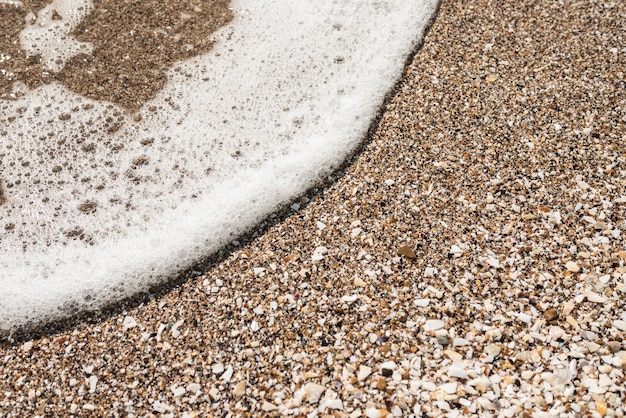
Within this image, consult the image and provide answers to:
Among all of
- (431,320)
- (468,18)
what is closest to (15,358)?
(431,320)

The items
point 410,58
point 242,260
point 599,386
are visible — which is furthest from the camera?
point 410,58

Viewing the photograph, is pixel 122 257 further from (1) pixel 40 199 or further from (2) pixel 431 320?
(2) pixel 431 320

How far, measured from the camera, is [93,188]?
331 centimetres

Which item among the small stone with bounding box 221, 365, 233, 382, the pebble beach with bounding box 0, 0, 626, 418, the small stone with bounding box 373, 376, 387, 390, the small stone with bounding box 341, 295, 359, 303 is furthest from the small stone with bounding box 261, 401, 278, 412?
the small stone with bounding box 341, 295, 359, 303

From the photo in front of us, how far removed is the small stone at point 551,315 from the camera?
238 centimetres

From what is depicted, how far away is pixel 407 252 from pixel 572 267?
801 mm

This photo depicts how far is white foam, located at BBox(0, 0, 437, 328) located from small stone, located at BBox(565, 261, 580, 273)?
1.40m

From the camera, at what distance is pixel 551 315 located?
7.81 ft

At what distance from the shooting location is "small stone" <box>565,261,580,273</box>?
8.25 feet

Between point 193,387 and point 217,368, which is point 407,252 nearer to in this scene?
point 217,368

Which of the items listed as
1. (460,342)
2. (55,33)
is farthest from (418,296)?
(55,33)

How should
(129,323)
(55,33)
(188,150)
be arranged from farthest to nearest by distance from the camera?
(55,33), (188,150), (129,323)

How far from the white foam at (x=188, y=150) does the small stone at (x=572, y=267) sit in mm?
1397

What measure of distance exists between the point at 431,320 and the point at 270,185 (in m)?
1.30
